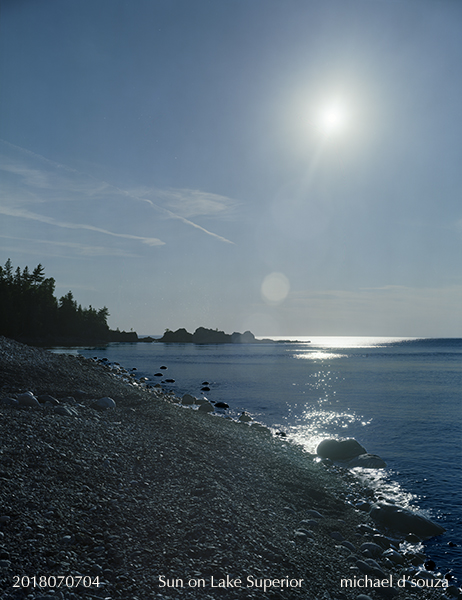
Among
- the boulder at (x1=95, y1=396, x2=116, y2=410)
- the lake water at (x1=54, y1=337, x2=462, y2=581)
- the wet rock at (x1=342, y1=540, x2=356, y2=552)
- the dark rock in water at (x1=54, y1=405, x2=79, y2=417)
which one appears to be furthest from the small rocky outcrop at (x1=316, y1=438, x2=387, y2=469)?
the dark rock in water at (x1=54, y1=405, x2=79, y2=417)

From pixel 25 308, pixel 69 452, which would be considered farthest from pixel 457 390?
pixel 25 308

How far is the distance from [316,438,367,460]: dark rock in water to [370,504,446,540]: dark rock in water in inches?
232

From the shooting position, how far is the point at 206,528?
7.41 metres

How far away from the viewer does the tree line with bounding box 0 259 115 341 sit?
97.6 metres

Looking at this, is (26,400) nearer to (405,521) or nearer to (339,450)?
(405,521)

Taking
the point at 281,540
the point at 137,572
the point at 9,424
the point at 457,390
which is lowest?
the point at 457,390

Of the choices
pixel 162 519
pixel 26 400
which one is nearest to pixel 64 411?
pixel 26 400

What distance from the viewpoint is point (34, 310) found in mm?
104188

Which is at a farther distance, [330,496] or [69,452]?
[330,496]

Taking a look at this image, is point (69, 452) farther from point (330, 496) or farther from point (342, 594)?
point (330, 496)

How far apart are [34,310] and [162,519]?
113 metres

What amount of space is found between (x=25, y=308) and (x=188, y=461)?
10885cm

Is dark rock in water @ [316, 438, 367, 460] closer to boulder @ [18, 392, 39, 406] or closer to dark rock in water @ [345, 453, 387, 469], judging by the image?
dark rock in water @ [345, 453, 387, 469]

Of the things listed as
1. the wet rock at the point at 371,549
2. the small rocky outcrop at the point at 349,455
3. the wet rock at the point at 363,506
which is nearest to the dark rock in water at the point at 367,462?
the small rocky outcrop at the point at 349,455
